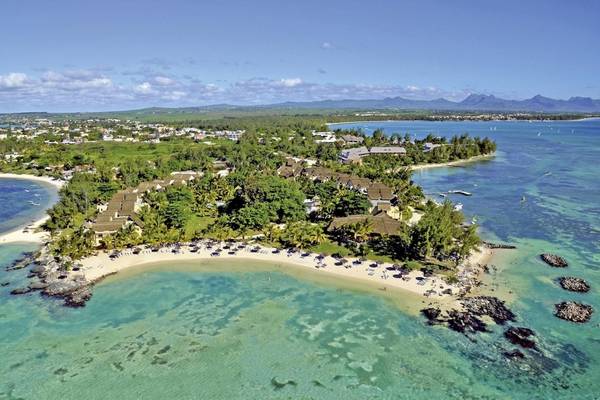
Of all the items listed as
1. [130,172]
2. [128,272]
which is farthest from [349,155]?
[128,272]

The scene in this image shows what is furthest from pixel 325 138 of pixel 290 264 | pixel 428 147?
pixel 290 264

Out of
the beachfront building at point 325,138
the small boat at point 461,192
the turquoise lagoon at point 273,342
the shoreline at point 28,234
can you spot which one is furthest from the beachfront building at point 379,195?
the beachfront building at point 325,138

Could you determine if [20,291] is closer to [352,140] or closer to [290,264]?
[290,264]

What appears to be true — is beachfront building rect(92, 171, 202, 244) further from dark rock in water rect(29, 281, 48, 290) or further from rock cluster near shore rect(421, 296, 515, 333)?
rock cluster near shore rect(421, 296, 515, 333)

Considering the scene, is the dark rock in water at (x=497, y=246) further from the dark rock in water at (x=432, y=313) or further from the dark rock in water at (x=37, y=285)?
the dark rock in water at (x=37, y=285)

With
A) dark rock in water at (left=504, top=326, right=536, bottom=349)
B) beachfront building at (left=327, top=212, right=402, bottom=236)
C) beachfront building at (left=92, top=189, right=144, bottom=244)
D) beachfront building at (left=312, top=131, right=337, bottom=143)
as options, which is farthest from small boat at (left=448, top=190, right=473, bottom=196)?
beachfront building at (left=312, top=131, right=337, bottom=143)
